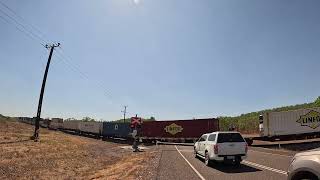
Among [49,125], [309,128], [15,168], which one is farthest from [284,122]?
[49,125]

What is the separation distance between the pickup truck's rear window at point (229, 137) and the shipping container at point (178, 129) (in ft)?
99.1

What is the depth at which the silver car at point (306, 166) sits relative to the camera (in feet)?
21.0

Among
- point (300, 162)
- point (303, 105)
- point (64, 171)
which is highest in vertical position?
point (303, 105)

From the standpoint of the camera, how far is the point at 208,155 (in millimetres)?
20344

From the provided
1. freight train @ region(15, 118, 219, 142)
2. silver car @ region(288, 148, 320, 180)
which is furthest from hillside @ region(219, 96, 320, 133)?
silver car @ region(288, 148, 320, 180)

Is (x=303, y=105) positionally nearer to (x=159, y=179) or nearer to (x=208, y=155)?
(x=208, y=155)

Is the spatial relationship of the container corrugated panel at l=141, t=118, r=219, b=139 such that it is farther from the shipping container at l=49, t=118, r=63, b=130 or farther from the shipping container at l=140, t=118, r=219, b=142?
the shipping container at l=49, t=118, r=63, b=130

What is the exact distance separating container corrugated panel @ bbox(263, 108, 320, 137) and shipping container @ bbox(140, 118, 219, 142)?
Answer: 37.1ft

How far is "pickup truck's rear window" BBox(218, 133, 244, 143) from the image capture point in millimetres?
19703

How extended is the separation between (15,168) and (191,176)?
11476 mm

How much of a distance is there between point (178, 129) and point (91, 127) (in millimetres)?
28985

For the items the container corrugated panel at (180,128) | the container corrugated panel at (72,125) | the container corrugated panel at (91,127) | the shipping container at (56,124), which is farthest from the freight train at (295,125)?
the shipping container at (56,124)

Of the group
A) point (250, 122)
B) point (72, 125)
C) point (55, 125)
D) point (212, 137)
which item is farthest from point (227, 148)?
point (55, 125)

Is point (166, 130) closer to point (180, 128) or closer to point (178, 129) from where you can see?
point (178, 129)
